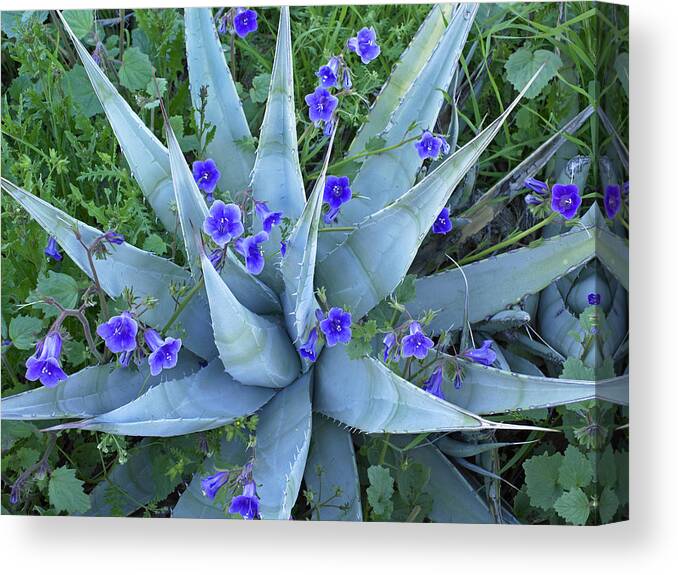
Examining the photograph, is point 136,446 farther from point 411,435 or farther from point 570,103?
point 570,103

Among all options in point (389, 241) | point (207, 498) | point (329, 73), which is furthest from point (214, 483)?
point (329, 73)

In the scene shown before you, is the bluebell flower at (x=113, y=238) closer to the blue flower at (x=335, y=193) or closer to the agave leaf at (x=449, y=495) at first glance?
the blue flower at (x=335, y=193)

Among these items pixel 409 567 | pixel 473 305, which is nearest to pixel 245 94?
pixel 473 305

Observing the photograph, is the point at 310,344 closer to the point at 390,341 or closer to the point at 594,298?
the point at 390,341

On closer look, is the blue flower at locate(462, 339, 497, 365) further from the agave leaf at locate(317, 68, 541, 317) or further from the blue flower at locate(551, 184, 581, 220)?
the blue flower at locate(551, 184, 581, 220)

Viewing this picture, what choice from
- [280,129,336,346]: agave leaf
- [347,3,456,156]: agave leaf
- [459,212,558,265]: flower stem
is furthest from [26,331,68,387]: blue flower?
[459,212,558,265]: flower stem
